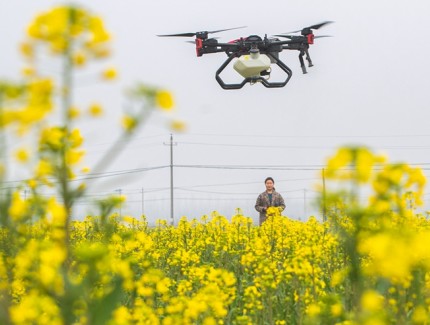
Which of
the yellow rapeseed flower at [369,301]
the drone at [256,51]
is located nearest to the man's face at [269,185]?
the drone at [256,51]

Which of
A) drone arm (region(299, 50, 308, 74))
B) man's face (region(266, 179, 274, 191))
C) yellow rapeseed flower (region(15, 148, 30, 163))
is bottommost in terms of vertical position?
yellow rapeseed flower (region(15, 148, 30, 163))

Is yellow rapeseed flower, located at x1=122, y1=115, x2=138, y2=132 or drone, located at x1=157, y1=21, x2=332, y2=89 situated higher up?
drone, located at x1=157, y1=21, x2=332, y2=89

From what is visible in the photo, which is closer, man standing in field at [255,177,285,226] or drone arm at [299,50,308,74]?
man standing in field at [255,177,285,226]

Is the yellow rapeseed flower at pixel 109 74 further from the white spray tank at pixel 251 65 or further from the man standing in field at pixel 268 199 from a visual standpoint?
the white spray tank at pixel 251 65

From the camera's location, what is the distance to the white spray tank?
1379 cm

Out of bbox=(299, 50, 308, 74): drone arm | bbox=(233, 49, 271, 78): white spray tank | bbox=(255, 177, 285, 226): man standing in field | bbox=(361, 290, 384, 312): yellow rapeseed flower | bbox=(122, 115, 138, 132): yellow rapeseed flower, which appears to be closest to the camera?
bbox=(361, 290, 384, 312): yellow rapeseed flower

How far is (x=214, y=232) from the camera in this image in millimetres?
10648

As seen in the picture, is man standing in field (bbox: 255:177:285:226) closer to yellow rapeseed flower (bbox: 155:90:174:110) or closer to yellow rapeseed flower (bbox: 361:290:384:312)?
yellow rapeseed flower (bbox: 155:90:174:110)

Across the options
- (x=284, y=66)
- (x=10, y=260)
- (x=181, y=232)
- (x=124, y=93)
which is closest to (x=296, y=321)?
(x=10, y=260)

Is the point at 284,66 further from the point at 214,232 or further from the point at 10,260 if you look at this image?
the point at 10,260

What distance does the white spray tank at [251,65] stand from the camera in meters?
13.8

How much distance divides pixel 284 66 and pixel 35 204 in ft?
41.3

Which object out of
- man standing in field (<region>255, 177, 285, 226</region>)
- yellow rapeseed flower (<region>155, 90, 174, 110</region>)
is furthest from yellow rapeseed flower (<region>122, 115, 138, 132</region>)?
man standing in field (<region>255, 177, 285, 226</region>)

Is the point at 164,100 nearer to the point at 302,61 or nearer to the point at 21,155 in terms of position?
the point at 21,155
